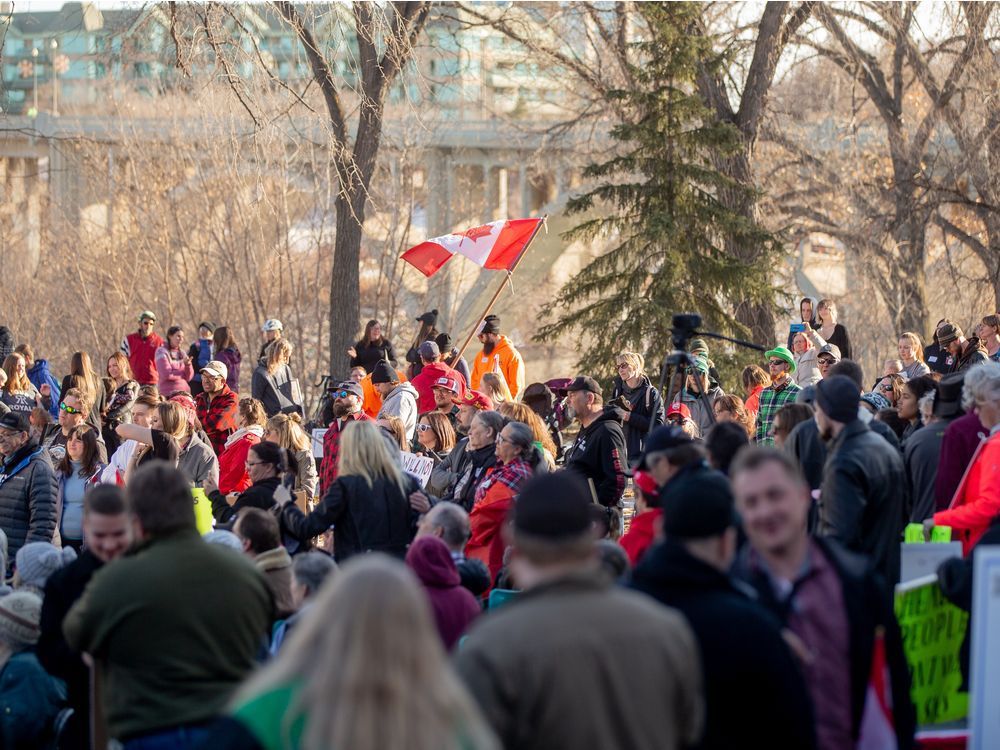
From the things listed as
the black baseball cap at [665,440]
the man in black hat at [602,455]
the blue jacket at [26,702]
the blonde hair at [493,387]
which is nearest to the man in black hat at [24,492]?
the blue jacket at [26,702]

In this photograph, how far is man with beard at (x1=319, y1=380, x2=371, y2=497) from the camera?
395 inches

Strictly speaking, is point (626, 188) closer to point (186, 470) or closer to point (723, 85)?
point (723, 85)

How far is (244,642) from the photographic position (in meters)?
4.38

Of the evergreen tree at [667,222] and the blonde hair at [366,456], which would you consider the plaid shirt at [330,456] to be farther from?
the evergreen tree at [667,222]

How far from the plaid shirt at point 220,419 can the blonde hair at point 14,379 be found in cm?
329

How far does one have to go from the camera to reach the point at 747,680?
352 cm

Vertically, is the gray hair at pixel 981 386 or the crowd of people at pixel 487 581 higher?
the gray hair at pixel 981 386

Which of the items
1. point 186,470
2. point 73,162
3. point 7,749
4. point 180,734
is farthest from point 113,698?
point 73,162

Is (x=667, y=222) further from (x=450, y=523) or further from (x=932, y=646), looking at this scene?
(x=932, y=646)

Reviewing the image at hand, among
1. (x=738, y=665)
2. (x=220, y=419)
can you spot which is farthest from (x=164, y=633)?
(x=220, y=419)

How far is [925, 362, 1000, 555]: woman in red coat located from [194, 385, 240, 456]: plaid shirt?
705 cm

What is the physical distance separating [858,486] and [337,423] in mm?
5697

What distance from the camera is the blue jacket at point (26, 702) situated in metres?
5.61

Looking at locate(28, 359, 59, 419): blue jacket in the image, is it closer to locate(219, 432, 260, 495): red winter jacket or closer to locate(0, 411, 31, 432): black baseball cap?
locate(219, 432, 260, 495): red winter jacket
